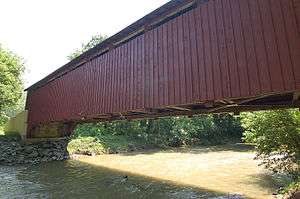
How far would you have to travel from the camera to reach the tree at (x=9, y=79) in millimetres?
32156

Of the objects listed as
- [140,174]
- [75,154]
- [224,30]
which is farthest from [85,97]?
[75,154]

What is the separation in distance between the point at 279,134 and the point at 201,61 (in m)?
4.36

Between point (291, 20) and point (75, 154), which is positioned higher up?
point (291, 20)

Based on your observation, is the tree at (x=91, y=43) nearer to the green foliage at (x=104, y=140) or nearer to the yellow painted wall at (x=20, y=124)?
the green foliage at (x=104, y=140)

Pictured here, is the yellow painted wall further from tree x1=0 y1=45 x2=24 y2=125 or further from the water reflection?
tree x1=0 y1=45 x2=24 y2=125

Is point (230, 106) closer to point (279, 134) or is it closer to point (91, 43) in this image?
point (279, 134)

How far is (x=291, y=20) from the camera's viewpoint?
272 inches

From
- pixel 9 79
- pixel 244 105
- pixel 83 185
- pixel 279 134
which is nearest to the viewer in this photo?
pixel 244 105

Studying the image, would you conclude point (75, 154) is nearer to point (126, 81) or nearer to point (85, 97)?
point (85, 97)

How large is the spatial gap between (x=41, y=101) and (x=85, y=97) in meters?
8.14

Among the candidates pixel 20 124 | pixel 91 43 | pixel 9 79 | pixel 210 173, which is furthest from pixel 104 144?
pixel 91 43

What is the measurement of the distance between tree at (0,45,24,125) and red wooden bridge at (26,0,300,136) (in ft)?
64.3

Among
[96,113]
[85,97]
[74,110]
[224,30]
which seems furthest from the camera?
[74,110]

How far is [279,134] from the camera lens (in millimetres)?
11336
